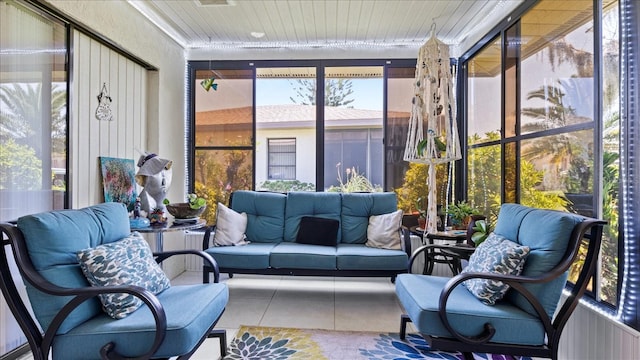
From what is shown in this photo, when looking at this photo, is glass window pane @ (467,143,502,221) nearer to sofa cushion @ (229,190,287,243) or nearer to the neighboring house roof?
the neighboring house roof

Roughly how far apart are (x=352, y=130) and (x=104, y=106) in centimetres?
276

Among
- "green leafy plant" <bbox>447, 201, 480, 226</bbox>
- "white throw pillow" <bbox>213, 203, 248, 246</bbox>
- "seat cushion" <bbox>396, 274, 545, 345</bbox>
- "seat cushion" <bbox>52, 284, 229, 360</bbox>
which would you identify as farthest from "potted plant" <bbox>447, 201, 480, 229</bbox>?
"seat cushion" <bbox>52, 284, 229, 360</bbox>

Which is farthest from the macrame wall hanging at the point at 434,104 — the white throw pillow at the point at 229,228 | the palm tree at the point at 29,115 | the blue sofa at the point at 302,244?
the palm tree at the point at 29,115

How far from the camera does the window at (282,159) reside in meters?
4.85

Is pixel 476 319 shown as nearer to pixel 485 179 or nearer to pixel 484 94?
pixel 485 179

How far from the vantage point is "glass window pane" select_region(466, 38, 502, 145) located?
346 centimetres

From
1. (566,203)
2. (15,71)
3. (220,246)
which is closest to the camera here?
(15,71)

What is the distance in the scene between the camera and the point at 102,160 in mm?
2951

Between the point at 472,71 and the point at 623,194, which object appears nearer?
the point at 623,194

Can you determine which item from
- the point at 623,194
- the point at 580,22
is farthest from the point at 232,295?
the point at 580,22

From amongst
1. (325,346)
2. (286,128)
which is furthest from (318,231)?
(286,128)

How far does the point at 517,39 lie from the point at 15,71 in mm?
3849

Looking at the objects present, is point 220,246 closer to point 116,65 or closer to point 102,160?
point 102,160

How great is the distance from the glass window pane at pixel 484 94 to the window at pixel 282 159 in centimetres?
236
